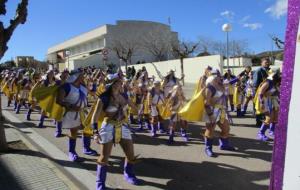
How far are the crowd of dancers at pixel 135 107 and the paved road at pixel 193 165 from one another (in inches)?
11.8

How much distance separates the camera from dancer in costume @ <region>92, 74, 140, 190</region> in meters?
6.13

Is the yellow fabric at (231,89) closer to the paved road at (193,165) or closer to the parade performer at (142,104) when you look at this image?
the parade performer at (142,104)

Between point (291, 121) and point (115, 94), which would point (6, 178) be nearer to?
point (115, 94)

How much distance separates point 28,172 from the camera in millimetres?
7145

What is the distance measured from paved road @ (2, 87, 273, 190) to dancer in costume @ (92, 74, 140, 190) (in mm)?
497

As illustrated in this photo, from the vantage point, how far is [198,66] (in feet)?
116

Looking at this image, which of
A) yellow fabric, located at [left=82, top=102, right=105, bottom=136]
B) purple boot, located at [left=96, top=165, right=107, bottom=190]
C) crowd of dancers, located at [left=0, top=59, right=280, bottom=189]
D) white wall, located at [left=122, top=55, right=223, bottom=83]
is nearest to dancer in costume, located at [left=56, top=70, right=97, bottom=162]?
crowd of dancers, located at [left=0, top=59, right=280, bottom=189]

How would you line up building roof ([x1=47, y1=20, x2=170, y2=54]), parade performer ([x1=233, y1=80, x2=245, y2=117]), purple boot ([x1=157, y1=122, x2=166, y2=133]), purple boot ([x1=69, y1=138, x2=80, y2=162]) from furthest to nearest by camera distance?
building roof ([x1=47, y1=20, x2=170, y2=54]), parade performer ([x1=233, y1=80, x2=245, y2=117]), purple boot ([x1=157, y1=122, x2=166, y2=133]), purple boot ([x1=69, y1=138, x2=80, y2=162])

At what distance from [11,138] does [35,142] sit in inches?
28.5

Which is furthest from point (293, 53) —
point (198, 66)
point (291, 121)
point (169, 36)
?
point (169, 36)

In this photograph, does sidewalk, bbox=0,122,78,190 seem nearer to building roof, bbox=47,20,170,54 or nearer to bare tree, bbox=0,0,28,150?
bare tree, bbox=0,0,28,150

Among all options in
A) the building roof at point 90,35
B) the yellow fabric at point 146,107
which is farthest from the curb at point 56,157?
the building roof at point 90,35

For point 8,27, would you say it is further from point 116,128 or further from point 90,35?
point 90,35

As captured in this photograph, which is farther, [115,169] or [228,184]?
[115,169]
